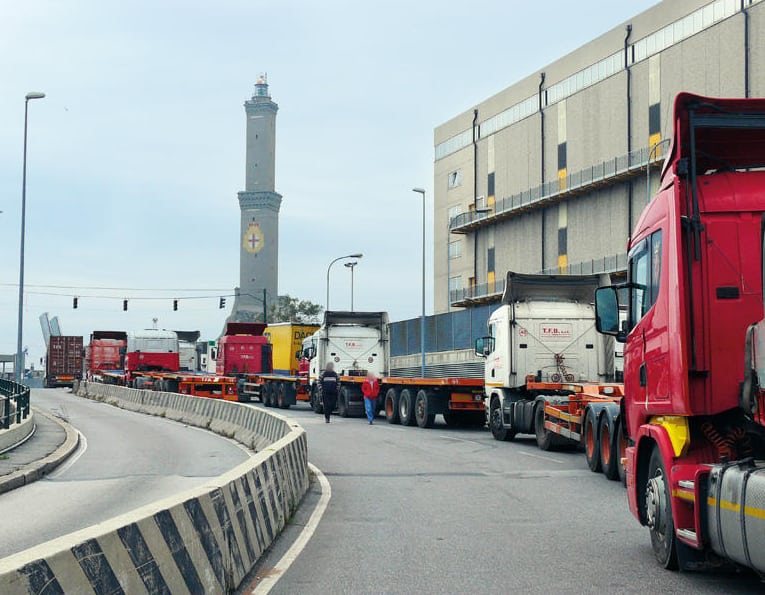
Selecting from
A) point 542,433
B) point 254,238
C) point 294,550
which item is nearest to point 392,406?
point 542,433

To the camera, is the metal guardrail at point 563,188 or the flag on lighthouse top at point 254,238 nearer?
the metal guardrail at point 563,188

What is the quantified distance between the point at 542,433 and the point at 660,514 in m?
12.0

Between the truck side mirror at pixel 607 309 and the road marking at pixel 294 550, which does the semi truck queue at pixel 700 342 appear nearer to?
the truck side mirror at pixel 607 309

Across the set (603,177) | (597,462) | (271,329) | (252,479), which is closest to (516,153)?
(603,177)

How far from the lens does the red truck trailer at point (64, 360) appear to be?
7138 centimetres

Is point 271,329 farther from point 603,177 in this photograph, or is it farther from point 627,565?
point 627,565

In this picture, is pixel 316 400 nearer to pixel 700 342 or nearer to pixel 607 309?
pixel 607 309

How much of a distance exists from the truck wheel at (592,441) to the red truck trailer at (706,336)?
721 cm

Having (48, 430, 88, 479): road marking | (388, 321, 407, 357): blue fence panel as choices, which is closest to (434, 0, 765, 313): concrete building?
(388, 321, 407, 357): blue fence panel

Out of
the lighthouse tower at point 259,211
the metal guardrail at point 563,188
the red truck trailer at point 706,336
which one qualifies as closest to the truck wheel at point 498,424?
the red truck trailer at point 706,336

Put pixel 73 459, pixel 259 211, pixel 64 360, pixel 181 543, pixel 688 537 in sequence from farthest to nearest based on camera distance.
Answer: pixel 259 211 → pixel 64 360 → pixel 73 459 → pixel 688 537 → pixel 181 543

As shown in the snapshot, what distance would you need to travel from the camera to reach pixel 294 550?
29.4ft

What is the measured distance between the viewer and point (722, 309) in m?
7.62

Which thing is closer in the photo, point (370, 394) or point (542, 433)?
point (542, 433)
